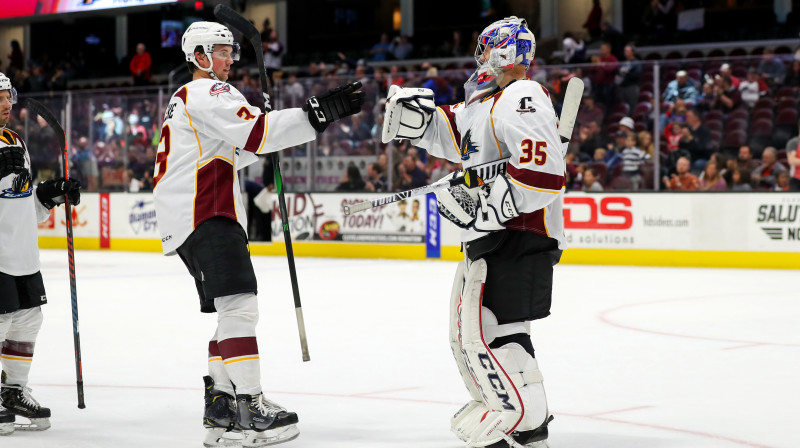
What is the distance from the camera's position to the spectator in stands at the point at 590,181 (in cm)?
1127

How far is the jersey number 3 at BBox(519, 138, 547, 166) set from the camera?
124 inches

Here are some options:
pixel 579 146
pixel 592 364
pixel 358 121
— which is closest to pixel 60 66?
pixel 358 121

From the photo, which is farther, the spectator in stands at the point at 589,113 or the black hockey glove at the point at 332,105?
the spectator in stands at the point at 589,113

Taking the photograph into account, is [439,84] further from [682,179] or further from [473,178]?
[473,178]

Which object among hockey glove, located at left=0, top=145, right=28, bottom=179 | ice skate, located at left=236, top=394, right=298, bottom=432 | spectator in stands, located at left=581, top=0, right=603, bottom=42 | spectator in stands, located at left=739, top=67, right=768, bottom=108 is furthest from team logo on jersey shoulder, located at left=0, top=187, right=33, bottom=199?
spectator in stands, located at left=581, top=0, right=603, bottom=42

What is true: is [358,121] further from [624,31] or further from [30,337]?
[30,337]

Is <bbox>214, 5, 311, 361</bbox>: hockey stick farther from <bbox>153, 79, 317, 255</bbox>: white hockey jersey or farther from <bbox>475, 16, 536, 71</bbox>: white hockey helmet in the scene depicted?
<bbox>475, 16, 536, 71</bbox>: white hockey helmet

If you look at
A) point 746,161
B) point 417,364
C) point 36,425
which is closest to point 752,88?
point 746,161

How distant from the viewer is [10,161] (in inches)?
148

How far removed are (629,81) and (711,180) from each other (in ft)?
4.86

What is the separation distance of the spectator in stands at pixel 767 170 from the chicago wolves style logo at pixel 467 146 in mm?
7906

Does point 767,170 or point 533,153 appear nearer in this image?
point 533,153

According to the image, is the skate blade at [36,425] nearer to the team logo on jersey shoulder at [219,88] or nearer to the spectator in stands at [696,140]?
the team logo on jersey shoulder at [219,88]

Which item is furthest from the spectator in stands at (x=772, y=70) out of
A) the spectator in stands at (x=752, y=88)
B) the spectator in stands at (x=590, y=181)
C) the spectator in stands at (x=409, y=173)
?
the spectator in stands at (x=409, y=173)
